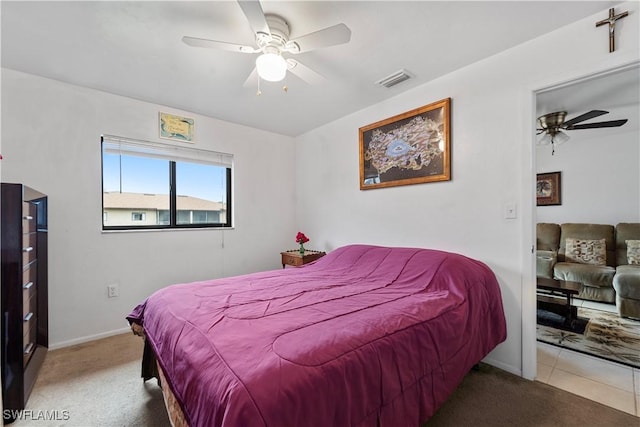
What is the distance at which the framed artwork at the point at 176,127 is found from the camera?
9.51 feet

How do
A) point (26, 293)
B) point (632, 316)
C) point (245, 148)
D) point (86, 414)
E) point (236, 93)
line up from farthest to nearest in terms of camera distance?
1. point (245, 148)
2. point (632, 316)
3. point (236, 93)
4. point (26, 293)
5. point (86, 414)

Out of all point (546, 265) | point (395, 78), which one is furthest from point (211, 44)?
point (546, 265)

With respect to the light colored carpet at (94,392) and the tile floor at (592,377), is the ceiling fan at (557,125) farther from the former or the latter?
the light colored carpet at (94,392)

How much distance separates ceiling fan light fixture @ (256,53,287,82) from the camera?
1637 millimetres

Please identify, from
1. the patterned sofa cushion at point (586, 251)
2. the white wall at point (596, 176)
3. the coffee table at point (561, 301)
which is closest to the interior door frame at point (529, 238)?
the coffee table at point (561, 301)

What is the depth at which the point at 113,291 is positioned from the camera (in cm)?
262

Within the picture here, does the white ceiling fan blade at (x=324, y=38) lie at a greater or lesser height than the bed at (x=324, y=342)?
greater

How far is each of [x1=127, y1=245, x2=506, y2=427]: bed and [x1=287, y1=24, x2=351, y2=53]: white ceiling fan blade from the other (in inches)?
57.4

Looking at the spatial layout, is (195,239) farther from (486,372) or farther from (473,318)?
(486,372)

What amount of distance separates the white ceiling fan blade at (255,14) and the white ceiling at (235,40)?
170 mm

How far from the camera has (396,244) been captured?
8.92 feet

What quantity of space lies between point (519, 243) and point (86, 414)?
2.94 metres

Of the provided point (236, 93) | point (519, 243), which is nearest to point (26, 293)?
point (236, 93)

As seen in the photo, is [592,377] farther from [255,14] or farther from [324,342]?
[255,14]
